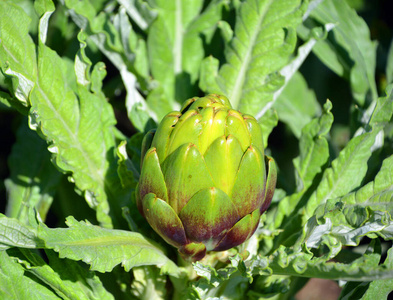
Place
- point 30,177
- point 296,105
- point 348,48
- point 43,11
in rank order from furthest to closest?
point 296,105, point 348,48, point 30,177, point 43,11

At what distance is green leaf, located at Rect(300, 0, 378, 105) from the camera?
1.45 meters

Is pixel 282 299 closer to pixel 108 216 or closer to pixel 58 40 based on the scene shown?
pixel 108 216

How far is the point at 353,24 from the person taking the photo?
1.51 metres

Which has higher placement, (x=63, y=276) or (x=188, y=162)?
(x=188, y=162)

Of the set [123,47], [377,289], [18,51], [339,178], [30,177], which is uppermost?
[18,51]

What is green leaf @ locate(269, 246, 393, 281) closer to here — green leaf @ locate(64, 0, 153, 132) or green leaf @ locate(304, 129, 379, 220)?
green leaf @ locate(304, 129, 379, 220)

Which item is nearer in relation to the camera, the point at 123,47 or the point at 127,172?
the point at 127,172

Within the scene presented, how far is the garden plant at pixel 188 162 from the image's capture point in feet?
2.81

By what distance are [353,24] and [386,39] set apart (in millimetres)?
692

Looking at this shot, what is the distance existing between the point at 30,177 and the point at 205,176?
0.68 metres

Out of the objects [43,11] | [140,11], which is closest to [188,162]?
[43,11]

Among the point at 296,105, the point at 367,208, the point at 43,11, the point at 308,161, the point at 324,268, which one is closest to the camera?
the point at 324,268

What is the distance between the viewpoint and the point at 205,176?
84 cm

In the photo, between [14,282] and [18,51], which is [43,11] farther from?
[14,282]
